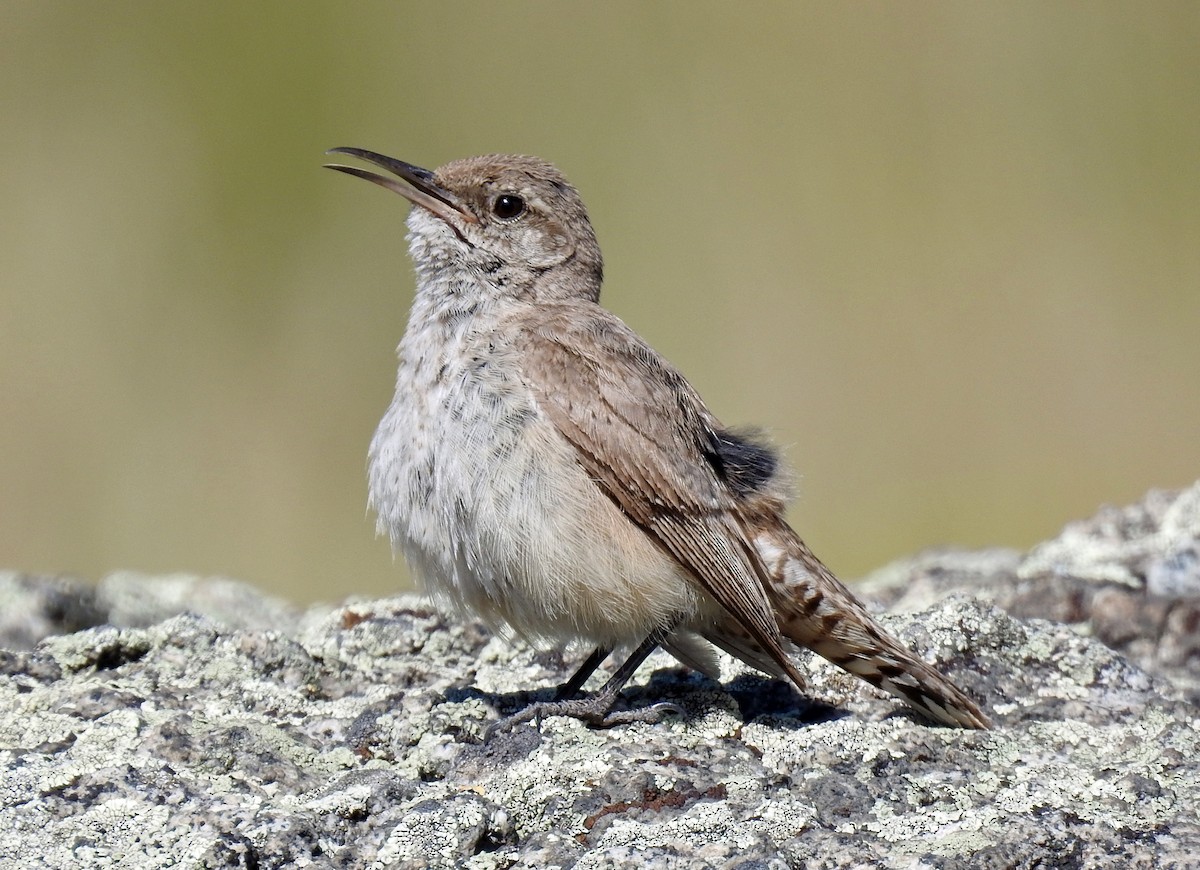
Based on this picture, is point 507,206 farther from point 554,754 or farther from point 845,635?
point 554,754

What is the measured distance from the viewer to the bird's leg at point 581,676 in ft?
13.8

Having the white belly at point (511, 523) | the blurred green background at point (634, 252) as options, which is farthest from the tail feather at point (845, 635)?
the blurred green background at point (634, 252)

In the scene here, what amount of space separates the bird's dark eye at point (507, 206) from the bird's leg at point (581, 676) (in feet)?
5.50

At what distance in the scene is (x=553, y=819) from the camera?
323 cm

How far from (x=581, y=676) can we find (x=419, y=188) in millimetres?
1949

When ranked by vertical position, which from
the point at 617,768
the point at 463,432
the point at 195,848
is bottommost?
the point at 195,848

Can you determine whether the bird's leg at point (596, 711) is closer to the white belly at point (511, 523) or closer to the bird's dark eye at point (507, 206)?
the white belly at point (511, 523)

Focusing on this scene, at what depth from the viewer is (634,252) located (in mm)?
8266

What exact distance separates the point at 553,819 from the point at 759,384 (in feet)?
15.5

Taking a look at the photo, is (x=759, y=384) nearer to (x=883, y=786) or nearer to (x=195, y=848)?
(x=883, y=786)

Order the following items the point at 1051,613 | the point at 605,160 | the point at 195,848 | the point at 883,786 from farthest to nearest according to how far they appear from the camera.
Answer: the point at 605,160
the point at 1051,613
the point at 883,786
the point at 195,848

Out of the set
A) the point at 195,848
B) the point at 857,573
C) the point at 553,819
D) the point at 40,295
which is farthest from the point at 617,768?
the point at 40,295

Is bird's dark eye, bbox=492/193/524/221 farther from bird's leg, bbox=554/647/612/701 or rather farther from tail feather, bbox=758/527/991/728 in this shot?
bird's leg, bbox=554/647/612/701

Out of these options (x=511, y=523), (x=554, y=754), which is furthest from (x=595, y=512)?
(x=554, y=754)
